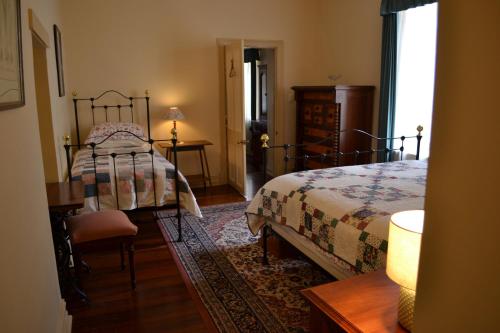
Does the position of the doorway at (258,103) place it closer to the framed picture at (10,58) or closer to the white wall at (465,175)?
the framed picture at (10,58)

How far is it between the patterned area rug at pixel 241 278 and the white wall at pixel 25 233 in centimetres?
100

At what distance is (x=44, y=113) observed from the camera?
9.86 feet

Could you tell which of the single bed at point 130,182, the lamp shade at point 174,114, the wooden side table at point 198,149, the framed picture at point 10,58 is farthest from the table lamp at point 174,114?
the framed picture at point 10,58

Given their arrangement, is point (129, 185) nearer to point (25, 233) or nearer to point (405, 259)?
point (25, 233)

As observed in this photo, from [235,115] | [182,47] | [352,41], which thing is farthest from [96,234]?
[352,41]

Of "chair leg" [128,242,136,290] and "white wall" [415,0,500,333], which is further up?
"white wall" [415,0,500,333]

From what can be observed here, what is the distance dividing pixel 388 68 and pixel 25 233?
412 cm

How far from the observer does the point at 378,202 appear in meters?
2.19

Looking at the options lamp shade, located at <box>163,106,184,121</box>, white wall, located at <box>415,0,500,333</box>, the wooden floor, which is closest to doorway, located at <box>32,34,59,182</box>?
the wooden floor

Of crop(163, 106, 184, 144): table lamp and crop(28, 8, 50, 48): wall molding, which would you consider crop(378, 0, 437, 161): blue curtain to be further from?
crop(28, 8, 50, 48): wall molding

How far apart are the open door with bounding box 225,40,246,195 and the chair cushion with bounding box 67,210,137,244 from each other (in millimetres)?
2365

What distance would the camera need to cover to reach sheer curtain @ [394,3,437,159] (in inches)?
157

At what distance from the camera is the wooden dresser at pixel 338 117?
4719 millimetres

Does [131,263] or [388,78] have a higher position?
[388,78]
